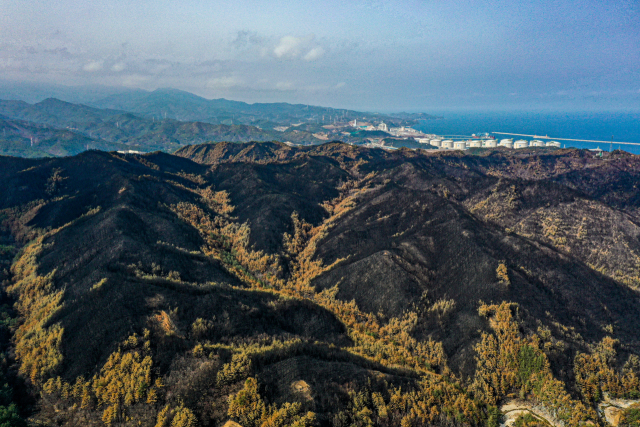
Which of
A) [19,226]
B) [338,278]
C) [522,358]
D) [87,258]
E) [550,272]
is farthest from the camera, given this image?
[19,226]

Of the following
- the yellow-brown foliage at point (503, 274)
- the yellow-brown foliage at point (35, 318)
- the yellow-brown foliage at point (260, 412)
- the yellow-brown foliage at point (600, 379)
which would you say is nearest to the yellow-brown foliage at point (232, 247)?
the yellow-brown foliage at point (35, 318)

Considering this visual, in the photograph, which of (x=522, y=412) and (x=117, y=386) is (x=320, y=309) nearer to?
(x=117, y=386)

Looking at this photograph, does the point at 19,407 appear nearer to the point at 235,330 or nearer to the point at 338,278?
the point at 235,330

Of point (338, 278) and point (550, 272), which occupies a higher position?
point (550, 272)

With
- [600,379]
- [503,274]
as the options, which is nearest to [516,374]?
[600,379]

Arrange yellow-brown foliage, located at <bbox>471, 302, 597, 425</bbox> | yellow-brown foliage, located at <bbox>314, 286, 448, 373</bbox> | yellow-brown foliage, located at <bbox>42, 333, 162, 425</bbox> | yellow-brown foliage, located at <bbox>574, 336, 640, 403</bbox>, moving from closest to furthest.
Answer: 1. yellow-brown foliage, located at <bbox>42, 333, 162, 425</bbox>
2. yellow-brown foliage, located at <bbox>471, 302, 597, 425</bbox>
3. yellow-brown foliage, located at <bbox>574, 336, 640, 403</bbox>
4. yellow-brown foliage, located at <bbox>314, 286, 448, 373</bbox>

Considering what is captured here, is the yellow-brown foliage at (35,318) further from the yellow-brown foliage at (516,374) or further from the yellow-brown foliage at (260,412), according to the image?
the yellow-brown foliage at (516,374)

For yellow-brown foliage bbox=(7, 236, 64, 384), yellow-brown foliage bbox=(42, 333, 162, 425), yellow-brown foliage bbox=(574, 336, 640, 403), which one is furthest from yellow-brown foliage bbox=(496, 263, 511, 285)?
yellow-brown foliage bbox=(7, 236, 64, 384)

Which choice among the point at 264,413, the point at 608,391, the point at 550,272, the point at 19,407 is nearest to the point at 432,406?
the point at 264,413

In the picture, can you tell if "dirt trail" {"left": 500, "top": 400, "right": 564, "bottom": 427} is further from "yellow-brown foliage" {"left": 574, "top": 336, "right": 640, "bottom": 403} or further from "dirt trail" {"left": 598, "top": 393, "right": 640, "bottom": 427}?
"yellow-brown foliage" {"left": 574, "top": 336, "right": 640, "bottom": 403}
